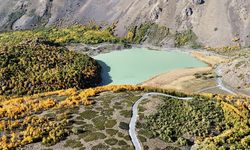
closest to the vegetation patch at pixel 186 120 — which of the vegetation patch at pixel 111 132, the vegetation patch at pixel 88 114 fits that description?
the vegetation patch at pixel 111 132

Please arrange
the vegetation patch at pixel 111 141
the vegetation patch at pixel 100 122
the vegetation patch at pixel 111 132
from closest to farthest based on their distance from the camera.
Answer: the vegetation patch at pixel 111 141, the vegetation patch at pixel 111 132, the vegetation patch at pixel 100 122

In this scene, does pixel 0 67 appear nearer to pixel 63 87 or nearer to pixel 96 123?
pixel 63 87

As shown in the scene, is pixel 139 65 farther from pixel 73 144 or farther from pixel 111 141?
pixel 73 144

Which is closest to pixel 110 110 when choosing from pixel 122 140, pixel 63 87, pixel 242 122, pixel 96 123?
pixel 96 123

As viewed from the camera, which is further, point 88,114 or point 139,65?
point 139,65

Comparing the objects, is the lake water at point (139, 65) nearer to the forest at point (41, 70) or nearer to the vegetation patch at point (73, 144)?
the forest at point (41, 70)

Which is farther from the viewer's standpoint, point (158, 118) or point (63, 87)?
point (63, 87)

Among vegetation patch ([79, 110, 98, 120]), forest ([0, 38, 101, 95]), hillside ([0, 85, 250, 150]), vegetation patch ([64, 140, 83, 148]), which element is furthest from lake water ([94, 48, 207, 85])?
vegetation patch ([64, 140, 83, 148])

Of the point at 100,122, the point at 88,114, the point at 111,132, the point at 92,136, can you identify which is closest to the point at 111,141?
the point at 111,132
